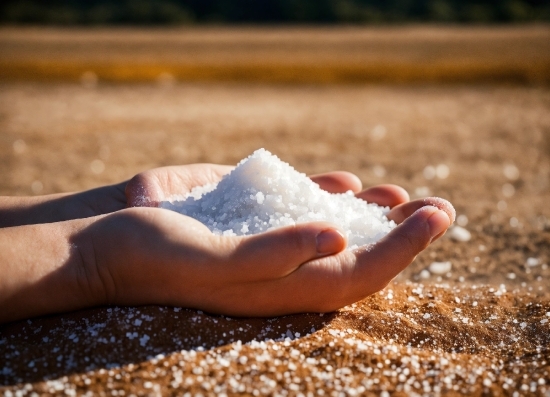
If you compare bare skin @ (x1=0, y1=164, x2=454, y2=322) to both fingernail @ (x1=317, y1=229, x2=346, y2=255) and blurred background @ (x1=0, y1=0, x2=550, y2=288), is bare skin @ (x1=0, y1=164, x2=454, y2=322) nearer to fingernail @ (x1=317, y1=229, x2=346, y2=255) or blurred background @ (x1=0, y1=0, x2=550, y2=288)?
fingernail @ (x1=317, y1=229, x2=346, y2=255)

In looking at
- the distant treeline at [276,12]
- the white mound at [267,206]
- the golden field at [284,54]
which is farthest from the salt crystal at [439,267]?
the distant treeline at [276,12]

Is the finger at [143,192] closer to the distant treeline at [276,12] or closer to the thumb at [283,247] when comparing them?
the thumb at [283,247]

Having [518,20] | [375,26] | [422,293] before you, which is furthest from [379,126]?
[518,20]

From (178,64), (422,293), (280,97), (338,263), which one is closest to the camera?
(338,263)

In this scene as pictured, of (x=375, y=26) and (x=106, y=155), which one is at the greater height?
(x=375, y=26)

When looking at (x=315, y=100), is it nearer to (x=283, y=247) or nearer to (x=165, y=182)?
(x=165, y=182)

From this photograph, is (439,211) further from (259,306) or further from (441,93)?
(441,93)

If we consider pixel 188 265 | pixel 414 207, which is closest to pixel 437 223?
pixel 414 207
